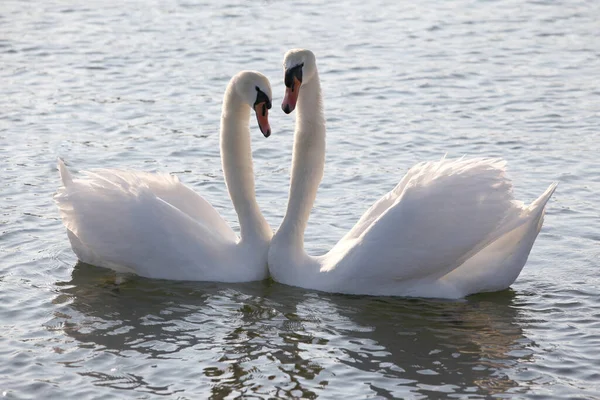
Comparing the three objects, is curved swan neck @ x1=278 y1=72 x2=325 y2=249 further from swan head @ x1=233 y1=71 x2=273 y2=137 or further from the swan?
swan head @ x1=233 y1=71 x2=273 y2=137

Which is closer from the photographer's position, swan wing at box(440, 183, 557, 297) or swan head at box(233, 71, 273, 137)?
swan wing at box(440, 183, 557, 297)

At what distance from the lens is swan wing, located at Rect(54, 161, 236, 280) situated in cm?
1021

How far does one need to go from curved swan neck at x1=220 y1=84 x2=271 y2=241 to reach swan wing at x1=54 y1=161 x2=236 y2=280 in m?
0.28

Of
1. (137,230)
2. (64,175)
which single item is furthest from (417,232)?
(64,175)

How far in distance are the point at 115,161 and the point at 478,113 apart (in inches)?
194

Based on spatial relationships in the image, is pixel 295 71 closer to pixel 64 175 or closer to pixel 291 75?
pixel 291 75

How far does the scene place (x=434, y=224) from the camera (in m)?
9.55

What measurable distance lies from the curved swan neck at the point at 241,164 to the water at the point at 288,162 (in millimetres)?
565

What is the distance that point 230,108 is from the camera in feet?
33.7

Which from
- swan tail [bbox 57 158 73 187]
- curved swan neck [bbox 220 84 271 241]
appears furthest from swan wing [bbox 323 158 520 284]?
swan tail [bbox 57 158 73 187]

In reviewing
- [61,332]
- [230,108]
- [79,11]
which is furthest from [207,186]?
[79,11]

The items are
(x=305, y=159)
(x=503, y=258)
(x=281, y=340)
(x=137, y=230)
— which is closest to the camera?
(x=281, y=340)

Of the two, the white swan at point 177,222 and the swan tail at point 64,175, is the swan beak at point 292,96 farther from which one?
the swan tail at point 64,175

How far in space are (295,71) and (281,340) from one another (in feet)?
7.69
